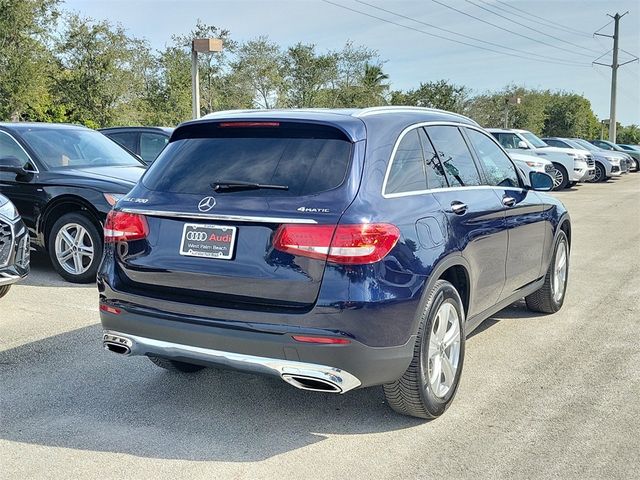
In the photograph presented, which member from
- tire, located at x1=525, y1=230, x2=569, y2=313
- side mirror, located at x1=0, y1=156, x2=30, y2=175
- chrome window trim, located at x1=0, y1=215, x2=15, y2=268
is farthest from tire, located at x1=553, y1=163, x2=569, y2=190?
chrome window trim, located at x1=0, y1=215, x2=15, y2=268

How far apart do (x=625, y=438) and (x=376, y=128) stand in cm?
210

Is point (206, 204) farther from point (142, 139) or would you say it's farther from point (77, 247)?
point (142, 139)

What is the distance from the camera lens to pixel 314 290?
10.3ft

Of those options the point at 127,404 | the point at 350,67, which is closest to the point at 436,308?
the point at 127,404

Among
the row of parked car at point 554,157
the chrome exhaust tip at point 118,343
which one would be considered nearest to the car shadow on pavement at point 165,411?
the chrome exhaust tip at point 118,343

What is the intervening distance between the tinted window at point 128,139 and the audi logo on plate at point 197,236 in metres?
9.03

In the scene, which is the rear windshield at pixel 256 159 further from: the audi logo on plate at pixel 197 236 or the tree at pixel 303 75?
the tree at pixel 303 75

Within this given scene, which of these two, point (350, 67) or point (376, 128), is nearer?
point (376, 128)

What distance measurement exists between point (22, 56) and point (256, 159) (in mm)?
27150

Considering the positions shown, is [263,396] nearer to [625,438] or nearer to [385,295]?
[385,295]

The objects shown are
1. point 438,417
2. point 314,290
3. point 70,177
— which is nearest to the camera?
point 314,290

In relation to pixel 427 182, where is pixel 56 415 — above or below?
below

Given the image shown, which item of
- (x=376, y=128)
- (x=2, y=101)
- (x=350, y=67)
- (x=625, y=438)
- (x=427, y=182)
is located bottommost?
(x=625, y=438)

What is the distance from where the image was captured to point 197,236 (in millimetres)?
3387
